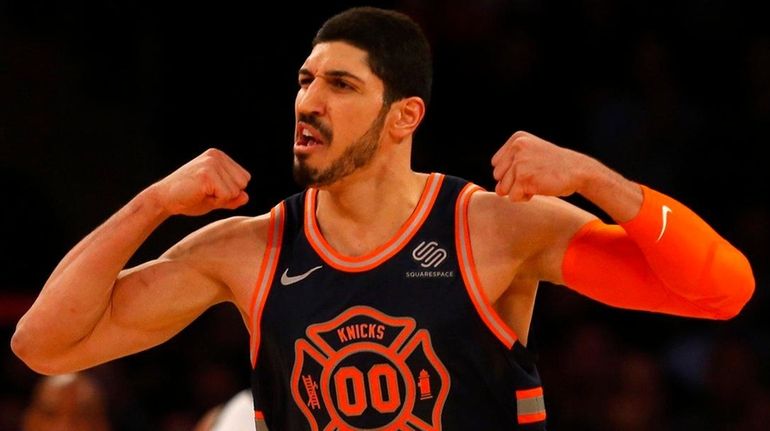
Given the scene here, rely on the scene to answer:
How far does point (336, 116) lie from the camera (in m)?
3.81

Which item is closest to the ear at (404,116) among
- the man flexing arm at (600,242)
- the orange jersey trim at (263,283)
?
the man flexing arm at (600,242)

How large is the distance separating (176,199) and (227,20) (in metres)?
4.93

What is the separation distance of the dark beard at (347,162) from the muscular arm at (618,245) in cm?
44

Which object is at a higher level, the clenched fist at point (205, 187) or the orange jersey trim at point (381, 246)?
the clenched fist at point (205, 187)

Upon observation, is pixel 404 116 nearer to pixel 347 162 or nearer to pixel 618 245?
pixel 347 162

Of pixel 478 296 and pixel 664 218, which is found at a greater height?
pixel 664 218

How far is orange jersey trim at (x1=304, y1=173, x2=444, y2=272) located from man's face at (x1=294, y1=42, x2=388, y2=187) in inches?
6.6

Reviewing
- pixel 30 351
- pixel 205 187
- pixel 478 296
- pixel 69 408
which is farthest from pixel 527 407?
pixel 69 408

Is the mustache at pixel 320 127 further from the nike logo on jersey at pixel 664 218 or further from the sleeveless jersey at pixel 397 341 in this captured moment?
the nike logo on jersey at pixel 664 218

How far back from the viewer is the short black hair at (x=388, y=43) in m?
3.87

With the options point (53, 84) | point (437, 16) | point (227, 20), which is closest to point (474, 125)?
point (437, 16)

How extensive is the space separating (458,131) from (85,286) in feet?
14.2

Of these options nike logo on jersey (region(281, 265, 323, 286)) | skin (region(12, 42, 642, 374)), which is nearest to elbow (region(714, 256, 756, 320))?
skin (region(12, 42, 642, 374))

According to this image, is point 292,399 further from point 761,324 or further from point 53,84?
point 53,84
